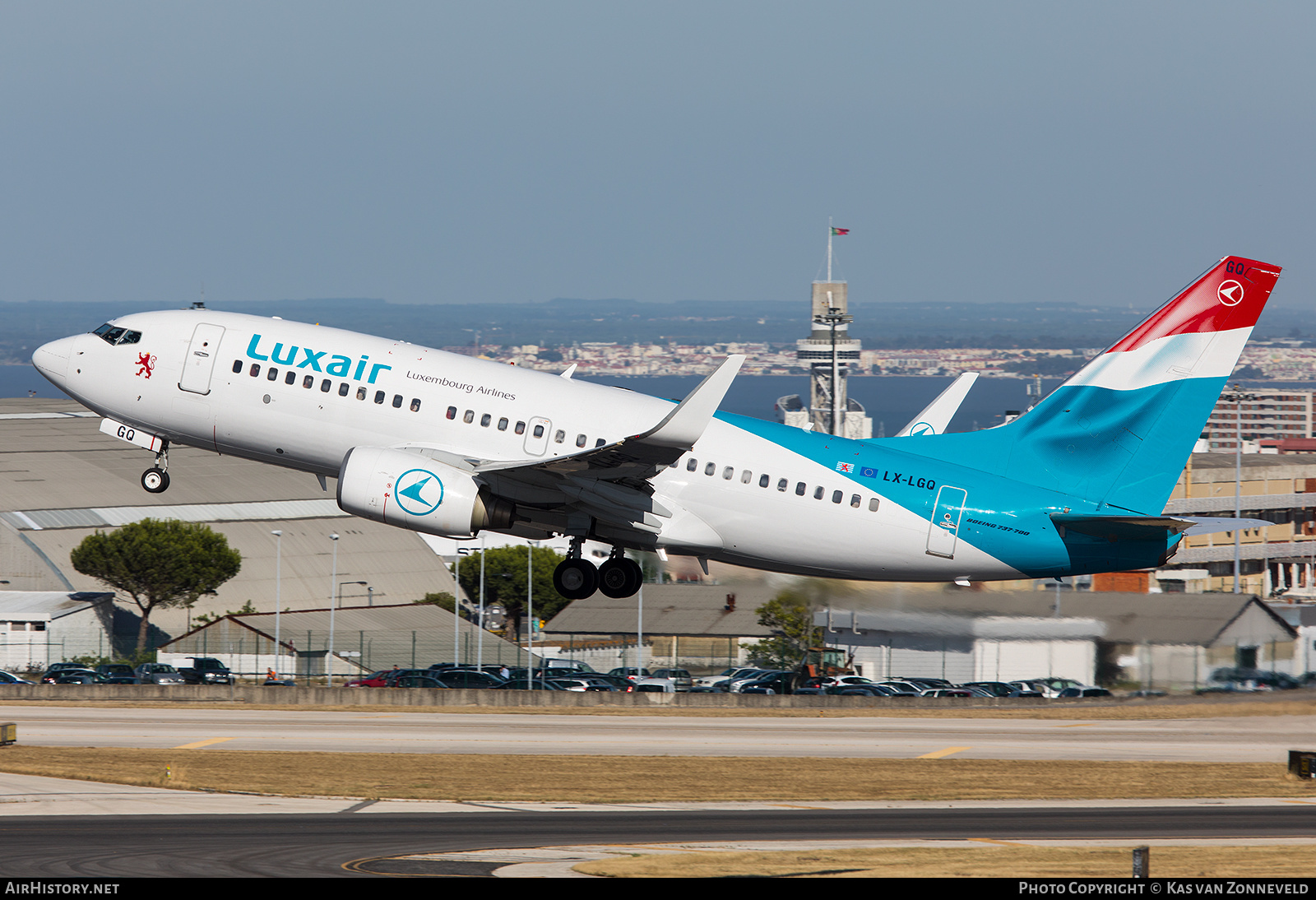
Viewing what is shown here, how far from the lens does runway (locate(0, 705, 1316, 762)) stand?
4853 centimetres

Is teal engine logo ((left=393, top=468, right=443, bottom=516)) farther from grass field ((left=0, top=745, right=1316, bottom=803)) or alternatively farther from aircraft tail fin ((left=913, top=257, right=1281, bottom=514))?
aircraft tail fin ((left=913, top=257, right=1281, bottom=514))

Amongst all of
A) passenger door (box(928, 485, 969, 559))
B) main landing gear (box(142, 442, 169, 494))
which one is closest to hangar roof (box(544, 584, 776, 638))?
main landing gear (box(142, 442, 169, 494))

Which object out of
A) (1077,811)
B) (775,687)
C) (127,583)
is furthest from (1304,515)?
(1077,811)

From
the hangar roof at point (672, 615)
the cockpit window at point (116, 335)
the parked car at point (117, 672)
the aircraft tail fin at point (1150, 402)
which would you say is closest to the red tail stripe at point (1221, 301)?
the aircraft tail fin at point (1150, 402)

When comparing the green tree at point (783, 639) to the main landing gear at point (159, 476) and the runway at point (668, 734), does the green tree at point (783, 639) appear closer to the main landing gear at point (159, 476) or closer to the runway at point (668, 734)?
the runway at point (668, 734)

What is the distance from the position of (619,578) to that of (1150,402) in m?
14.4

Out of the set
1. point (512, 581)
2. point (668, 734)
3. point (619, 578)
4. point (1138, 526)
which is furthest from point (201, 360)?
point (512, 581)

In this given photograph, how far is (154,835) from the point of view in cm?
3192

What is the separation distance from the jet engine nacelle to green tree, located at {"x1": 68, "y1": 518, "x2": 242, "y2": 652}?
66303 millimetres

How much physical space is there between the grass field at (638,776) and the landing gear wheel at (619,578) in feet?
18.3

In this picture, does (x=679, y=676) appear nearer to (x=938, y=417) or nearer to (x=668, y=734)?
(x=668, y=734)

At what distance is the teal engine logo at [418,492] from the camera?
35781mm
